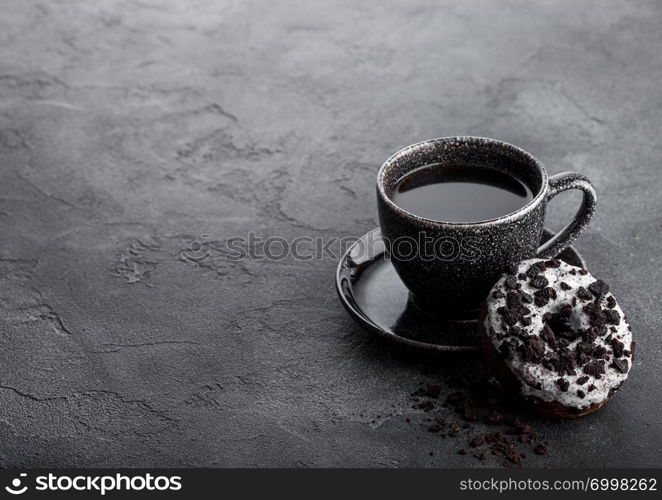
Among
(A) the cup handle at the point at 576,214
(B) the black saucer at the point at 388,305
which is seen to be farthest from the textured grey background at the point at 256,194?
(A) the cup handle at the point at 576,214

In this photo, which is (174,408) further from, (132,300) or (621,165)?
(621,165)

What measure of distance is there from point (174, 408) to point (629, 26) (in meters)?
1.56

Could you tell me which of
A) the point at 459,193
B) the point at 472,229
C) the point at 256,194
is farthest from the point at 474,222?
the point at 256,194

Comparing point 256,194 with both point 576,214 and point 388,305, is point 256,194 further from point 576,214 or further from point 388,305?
point 576,214

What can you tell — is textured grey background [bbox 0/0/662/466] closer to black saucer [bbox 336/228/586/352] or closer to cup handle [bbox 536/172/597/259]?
black saucer [bbox 336/228/586/352]

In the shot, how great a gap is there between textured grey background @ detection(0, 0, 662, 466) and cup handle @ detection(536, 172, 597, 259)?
0.55 ft

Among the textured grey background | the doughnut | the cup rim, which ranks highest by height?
the cup rim

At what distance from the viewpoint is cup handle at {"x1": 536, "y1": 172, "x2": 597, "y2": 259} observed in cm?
115

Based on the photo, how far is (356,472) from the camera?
1.03 meters

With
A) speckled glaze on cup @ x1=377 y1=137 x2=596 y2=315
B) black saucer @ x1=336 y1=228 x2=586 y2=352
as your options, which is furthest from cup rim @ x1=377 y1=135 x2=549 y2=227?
black saucer @ x1=336 y1=228 x2=586 y2=352

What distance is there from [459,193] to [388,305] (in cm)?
20

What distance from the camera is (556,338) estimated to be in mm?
1051

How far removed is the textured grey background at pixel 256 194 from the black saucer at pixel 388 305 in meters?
0.04

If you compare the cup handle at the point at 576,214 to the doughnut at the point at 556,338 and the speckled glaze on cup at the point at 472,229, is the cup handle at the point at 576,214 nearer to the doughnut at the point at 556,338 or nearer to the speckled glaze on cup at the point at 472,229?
the speckled glaze on cup at the point at 472,229
